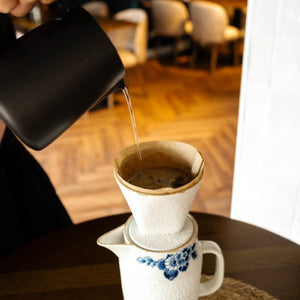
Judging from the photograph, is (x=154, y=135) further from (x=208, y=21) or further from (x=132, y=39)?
(x=208, y=21)

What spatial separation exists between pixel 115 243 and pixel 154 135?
6.92 ft

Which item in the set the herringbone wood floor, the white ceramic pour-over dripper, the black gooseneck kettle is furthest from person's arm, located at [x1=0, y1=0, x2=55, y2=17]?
the herringbone wood floor

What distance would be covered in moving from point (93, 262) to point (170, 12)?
3.32m

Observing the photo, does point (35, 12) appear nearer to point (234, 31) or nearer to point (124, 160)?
point (234, 31)

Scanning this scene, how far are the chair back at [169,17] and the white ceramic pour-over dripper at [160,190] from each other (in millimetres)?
3337

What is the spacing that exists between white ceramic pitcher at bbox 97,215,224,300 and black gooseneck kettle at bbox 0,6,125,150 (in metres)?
0.18

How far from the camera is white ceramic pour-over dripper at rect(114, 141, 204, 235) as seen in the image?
19.6 inches

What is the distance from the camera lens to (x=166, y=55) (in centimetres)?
440

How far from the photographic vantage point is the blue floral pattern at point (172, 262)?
1.76 feet

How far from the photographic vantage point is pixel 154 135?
2670 mm

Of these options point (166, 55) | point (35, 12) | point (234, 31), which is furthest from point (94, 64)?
point (166, 55)

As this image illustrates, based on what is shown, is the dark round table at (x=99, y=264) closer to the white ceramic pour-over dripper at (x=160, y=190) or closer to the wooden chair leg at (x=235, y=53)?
the white ceramic pour-over dripper at (x=160, y=190)

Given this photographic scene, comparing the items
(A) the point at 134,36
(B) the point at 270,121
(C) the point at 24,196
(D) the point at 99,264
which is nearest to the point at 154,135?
(A) the point at 134,36

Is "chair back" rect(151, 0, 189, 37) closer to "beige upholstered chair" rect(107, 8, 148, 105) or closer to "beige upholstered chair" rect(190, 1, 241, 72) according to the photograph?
"beige upholstered chair" rect(190, 1, 241, 72)
